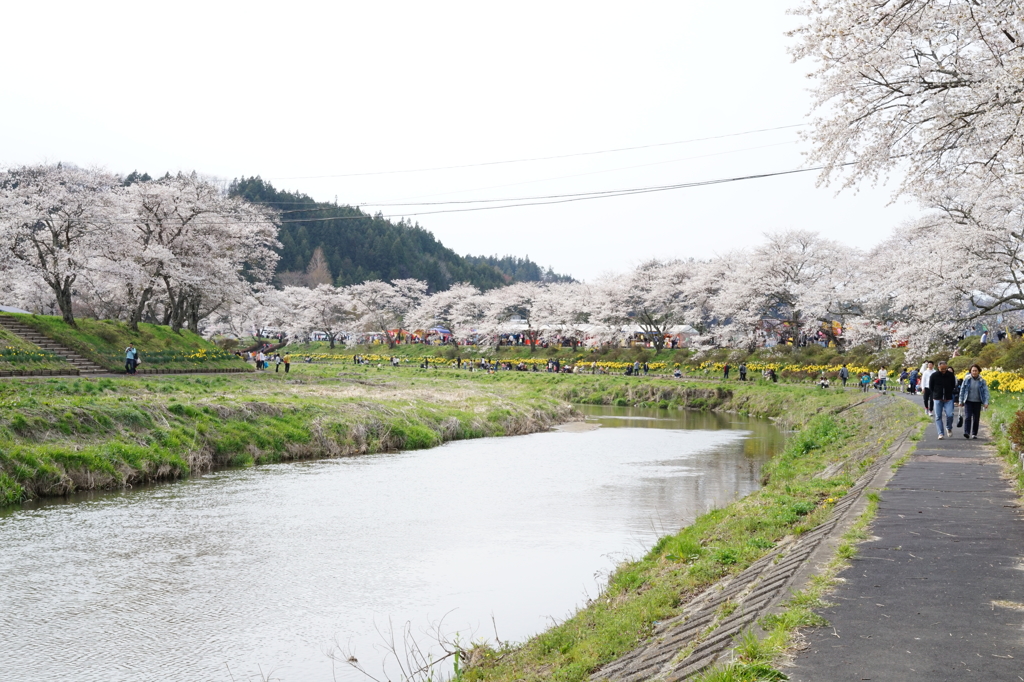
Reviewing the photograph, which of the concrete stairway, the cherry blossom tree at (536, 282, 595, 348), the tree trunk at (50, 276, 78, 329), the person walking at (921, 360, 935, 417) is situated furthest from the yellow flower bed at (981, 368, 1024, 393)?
the cherry blossom tree at (536, 282, 595, 348)

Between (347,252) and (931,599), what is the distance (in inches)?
5233

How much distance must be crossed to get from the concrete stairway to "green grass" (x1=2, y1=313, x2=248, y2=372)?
29cm

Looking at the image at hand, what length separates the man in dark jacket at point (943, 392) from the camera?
15.2 meters

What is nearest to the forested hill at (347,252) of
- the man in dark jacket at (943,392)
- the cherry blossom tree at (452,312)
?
the cherry blossom tree at (452,312)

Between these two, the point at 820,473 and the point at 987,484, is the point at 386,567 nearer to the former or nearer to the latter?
the point at 987,484

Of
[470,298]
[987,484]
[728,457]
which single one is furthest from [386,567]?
[470,298]

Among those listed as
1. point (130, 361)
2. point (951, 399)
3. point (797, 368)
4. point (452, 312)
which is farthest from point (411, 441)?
point (452, 312)

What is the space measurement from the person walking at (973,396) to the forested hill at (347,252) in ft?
355

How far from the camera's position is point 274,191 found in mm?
133375

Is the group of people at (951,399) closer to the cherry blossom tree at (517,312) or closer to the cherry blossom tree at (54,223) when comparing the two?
the cherry blossom tree at (54,223)

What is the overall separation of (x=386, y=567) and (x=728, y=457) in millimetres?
13710

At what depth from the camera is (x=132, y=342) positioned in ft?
111

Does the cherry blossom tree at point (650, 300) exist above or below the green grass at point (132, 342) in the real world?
above

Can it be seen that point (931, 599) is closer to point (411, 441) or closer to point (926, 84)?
point (926, 84)
